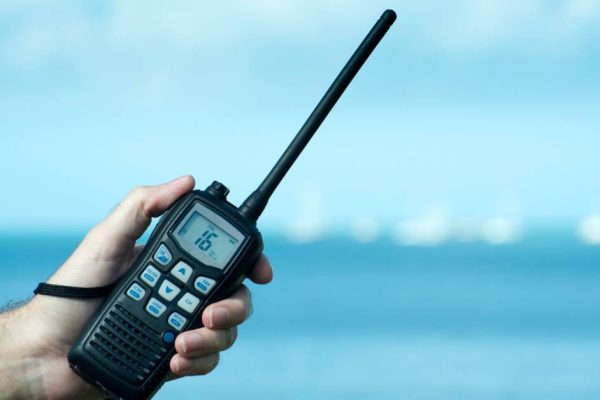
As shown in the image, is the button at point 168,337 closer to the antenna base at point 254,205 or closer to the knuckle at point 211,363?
the knuckle at point 211,363

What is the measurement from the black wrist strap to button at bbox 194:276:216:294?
0.21 metres

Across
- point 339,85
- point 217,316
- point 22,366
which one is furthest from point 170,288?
point 339,85

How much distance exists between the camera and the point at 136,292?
2.26 m

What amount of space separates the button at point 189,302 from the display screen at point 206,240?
0.08 m

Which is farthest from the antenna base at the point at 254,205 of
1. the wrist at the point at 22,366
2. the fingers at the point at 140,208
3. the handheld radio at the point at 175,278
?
the wrist at the point at 22,366

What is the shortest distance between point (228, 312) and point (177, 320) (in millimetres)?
105

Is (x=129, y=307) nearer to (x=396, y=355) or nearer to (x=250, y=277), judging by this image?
(x=250, y=277)

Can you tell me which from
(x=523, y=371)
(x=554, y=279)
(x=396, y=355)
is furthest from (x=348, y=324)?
(x=554, y=279)

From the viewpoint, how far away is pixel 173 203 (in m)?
2.30

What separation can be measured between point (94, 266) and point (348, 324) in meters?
14.5

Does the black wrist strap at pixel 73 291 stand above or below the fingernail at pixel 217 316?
below

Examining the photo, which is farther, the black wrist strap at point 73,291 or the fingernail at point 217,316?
the black wrist strap at point 73,291

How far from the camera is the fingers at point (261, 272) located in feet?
7.49

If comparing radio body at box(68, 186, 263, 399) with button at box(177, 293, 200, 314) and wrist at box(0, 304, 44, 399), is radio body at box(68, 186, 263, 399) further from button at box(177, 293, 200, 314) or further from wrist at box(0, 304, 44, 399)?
wrist at box(0, 304, 44, 399)
